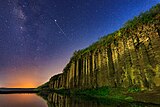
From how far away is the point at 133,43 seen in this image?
24.6m

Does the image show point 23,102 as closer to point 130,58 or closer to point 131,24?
point 130,58

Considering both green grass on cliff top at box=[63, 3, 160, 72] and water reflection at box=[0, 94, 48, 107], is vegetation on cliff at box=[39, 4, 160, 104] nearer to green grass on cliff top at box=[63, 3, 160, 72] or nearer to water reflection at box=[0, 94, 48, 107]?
green grass on cliff top at box=[63, 3, 160, 72]

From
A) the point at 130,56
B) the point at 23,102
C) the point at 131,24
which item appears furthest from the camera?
the point at 131,24

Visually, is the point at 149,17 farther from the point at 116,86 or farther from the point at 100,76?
the point at 100,76

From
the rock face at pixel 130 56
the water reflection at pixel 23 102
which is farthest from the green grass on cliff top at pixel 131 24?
the water reflection at pixel 23 102

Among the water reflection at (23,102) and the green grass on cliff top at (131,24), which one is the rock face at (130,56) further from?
the water reflection at (23,102)

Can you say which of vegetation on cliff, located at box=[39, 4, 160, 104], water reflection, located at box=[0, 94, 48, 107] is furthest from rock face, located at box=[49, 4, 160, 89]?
water reflection, located at box=[0, 94, 48, 107]

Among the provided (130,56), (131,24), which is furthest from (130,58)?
(131,24)

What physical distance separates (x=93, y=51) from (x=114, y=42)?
10.1 meters

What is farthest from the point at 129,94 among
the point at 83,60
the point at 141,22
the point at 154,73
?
the point at 83,60

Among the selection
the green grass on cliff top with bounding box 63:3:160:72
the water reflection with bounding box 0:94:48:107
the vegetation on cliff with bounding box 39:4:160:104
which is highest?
the green grass on cliff top with bounding box 63:3:160:72

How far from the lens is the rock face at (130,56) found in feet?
67.4

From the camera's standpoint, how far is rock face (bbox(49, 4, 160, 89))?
20531mm

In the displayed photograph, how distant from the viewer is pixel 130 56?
24.9 metres
